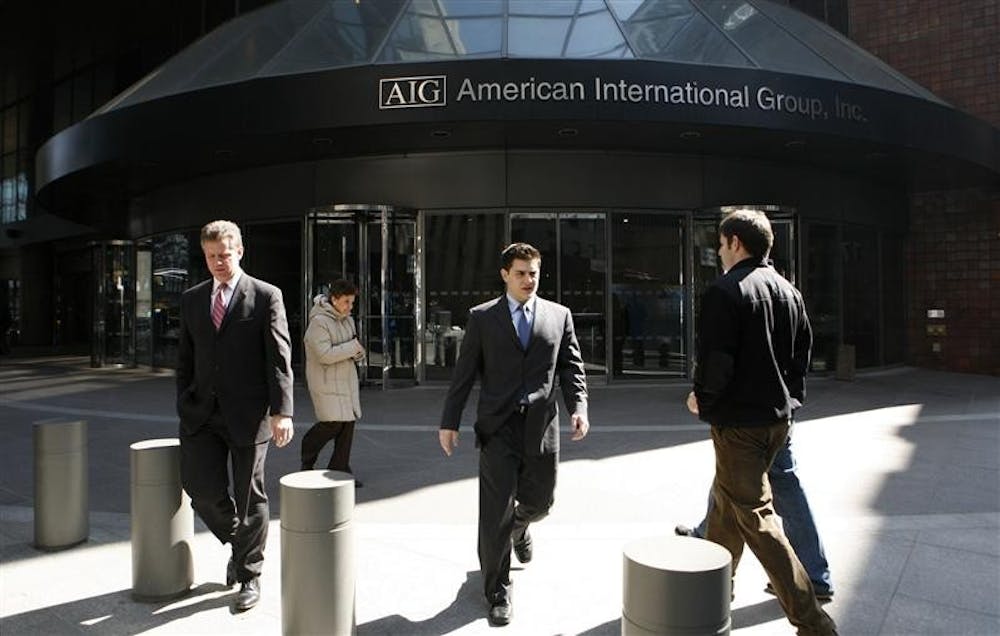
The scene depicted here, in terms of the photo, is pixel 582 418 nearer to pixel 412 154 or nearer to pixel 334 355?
pixel 334 355

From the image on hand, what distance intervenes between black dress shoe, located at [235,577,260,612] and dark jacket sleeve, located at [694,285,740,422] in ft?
7.80

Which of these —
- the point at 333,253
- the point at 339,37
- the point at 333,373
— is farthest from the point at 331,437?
the point at 339,37

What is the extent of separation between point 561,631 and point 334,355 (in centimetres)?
304

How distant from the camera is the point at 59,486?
14.9 ft

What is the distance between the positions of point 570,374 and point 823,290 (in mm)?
12157

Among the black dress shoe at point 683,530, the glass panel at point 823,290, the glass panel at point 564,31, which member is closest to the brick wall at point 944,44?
the glass panel at point 823,290

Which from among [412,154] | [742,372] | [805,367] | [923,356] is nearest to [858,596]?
[805,367]

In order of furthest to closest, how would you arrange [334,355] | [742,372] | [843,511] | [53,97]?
[53,97], [334,355], [843,511], [742,372]

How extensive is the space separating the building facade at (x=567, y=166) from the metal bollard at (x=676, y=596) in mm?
8792

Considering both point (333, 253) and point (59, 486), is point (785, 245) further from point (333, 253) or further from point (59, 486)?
point (59, 486)

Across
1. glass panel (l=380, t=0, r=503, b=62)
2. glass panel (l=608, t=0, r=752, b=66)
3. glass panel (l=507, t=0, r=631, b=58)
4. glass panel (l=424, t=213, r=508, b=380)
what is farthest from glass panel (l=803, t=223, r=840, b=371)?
glass panel (l=380, t=0, r=503, b=62)

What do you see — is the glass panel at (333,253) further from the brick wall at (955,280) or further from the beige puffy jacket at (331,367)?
the brick wall at (955,280)

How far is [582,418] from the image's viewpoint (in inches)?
152

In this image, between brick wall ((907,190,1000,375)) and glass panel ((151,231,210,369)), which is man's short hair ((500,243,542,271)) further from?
brick wall ((907,190,1000,375))
